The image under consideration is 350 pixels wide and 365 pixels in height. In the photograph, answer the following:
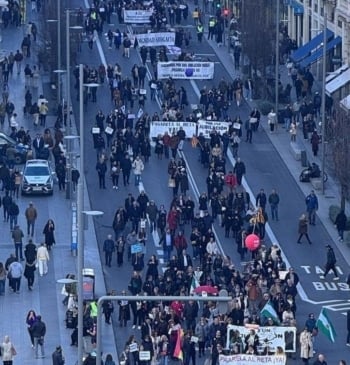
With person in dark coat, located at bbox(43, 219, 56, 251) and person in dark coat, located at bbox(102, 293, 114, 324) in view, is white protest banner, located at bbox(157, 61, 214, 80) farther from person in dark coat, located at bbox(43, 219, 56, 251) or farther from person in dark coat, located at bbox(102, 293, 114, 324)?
person in dark coat, located at bbox(102, 293, 114, 324)

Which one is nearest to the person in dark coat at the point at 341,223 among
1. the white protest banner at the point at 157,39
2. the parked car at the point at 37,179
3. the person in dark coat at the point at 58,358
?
the parked car at the point at 37,179

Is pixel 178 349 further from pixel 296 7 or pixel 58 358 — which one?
pixel 296 7

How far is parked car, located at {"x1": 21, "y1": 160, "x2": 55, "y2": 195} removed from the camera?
3255 inches

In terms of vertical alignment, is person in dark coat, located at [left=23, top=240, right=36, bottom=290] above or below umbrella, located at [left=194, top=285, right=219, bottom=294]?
below

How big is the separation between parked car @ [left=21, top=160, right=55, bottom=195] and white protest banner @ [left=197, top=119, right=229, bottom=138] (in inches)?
301

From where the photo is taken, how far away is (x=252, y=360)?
2350 inches

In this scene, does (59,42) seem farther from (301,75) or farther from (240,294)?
(240,294)

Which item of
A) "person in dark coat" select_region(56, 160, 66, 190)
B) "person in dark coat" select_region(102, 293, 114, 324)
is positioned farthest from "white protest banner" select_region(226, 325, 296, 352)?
"person in dark coat" select_region(56, 160, 66, 190)

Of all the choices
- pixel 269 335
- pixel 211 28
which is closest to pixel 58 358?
pixel 269 335

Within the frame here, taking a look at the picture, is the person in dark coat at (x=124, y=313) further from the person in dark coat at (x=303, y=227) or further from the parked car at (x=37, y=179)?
the parked car at (x=37, y=179)

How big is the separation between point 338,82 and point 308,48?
8256mm

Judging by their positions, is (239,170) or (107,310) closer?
(107,310)

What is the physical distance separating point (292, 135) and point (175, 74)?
33.0 ft

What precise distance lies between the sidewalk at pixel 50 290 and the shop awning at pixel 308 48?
81.7ft
